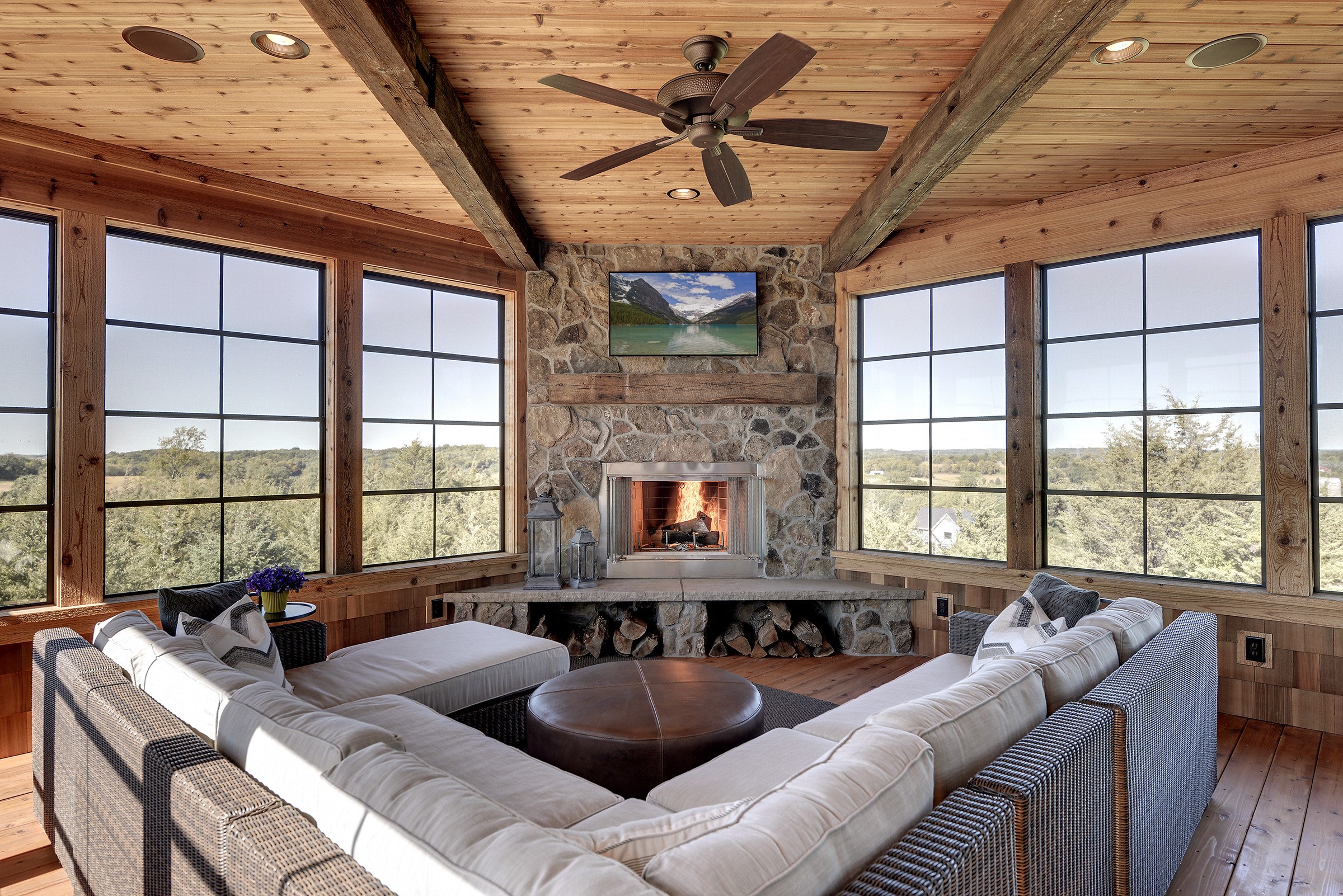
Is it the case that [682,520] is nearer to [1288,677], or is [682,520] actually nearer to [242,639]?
[242,639]

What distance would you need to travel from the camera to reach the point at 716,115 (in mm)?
2469

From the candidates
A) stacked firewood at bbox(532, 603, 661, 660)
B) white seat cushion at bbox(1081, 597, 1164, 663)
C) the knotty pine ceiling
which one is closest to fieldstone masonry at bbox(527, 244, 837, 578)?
stacked firewood at bbox(532, 603, 661, 660)

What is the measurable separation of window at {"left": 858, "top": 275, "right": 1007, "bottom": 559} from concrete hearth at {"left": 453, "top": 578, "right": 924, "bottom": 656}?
1.51 feet

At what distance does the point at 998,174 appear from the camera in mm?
3846

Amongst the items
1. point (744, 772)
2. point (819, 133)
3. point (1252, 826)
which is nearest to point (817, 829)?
point (744, 772)

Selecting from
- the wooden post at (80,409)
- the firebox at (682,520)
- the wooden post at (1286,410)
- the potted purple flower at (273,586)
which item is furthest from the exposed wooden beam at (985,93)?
the wooden post at (80,409)

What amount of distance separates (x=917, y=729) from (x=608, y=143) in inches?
116

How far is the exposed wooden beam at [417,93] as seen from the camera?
210cm

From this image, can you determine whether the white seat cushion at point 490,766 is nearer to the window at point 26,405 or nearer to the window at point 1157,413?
the window at point 26,405

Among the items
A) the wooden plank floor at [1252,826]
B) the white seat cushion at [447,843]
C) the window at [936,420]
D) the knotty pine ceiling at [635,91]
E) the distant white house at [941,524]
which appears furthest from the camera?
the distant white house at [941,524]

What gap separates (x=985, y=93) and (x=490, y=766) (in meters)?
2.82

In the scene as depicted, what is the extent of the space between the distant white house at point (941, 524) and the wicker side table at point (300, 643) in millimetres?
3617

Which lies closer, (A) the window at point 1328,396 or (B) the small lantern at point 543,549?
(A) the window at point 1328,396

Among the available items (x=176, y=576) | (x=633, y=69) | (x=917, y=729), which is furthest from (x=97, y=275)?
(x=917, y=729)
